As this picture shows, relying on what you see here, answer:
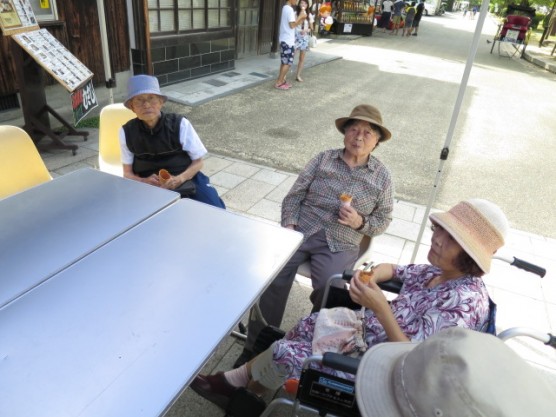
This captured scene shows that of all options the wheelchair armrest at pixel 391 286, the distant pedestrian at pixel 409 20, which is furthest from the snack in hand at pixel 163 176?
the distant pedestrian at pixel 409 20

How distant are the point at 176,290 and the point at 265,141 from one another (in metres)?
4.20

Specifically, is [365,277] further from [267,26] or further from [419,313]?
[267,26]

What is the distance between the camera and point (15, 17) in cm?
379

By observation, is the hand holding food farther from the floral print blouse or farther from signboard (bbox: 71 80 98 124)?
signboard (bbox: 71 80 98 124)

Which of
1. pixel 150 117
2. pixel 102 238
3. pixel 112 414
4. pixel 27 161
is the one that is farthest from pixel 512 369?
pixel 27 161

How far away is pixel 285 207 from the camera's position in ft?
7.89

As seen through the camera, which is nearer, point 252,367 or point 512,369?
point 512,369

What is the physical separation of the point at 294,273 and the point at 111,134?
1884mm

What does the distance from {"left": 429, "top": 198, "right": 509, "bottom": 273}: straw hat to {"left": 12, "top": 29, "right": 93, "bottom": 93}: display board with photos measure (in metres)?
3.80

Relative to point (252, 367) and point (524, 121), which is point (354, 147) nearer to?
point (252, 367)

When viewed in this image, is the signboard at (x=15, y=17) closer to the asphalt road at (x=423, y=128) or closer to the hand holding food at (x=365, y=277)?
the asphalt road at (x=423, y=128)

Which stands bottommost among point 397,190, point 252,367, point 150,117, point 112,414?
point 397,190

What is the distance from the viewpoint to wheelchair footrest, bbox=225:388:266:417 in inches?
69.2

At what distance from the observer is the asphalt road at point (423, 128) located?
459cm
